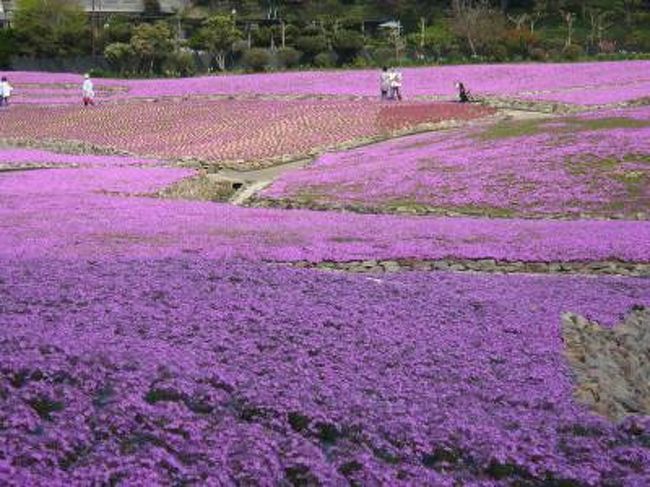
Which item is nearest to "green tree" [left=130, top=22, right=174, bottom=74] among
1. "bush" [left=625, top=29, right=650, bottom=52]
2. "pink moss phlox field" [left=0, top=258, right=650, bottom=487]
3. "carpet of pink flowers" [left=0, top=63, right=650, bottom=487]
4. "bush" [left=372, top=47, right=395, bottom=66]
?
"bush" [left=372, top=47, right=395, bottom=66]

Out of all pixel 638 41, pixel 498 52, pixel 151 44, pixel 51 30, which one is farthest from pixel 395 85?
pixel 51 30

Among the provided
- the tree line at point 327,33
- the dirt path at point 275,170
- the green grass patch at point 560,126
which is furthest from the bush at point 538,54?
the green grass patch at point 560,126

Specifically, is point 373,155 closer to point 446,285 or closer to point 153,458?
point 446,285

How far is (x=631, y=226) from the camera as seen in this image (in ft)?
77.6

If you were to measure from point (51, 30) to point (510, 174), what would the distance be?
3175 inches

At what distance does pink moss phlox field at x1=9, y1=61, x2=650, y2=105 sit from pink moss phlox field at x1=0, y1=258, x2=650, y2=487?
47.5 meters

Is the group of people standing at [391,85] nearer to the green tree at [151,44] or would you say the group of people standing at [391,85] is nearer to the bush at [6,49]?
the green tree at [151,44]

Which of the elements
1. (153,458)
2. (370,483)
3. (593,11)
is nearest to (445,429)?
(370,483)

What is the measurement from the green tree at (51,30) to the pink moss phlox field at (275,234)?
7669 centimetres

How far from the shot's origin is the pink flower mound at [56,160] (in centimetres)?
4162

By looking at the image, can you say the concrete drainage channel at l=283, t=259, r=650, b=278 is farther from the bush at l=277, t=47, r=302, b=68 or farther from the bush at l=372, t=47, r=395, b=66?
the bush at l=277, t=47, r=302, b=68

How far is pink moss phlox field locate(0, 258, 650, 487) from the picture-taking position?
26.5 feet

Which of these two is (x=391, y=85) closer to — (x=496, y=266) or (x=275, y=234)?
(x=275, y=234)

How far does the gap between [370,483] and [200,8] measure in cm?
11258
